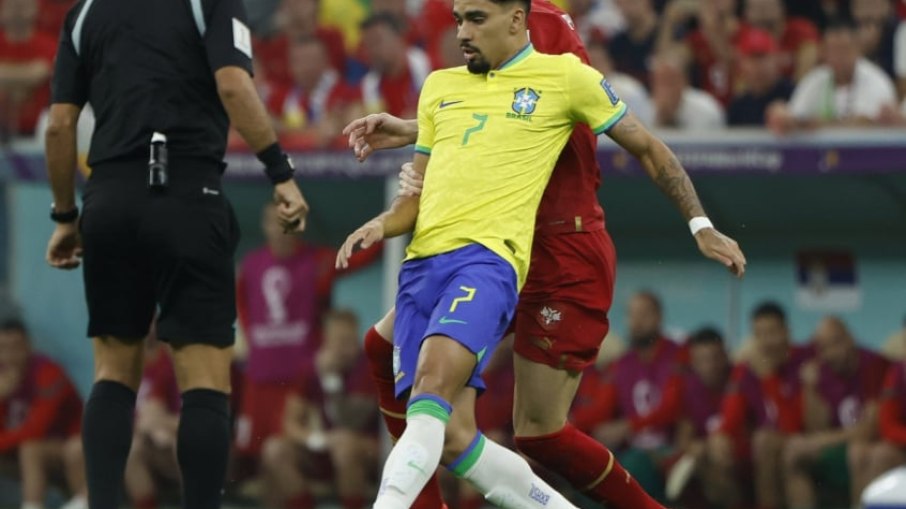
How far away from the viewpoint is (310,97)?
43.7 ft

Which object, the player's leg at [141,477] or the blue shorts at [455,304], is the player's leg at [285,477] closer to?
the player's leg at [141,477]

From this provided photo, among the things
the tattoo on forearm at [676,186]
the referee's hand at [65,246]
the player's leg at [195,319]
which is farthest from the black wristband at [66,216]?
the tattoo on forearm at [676,186]

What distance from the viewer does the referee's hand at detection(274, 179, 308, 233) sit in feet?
21.9

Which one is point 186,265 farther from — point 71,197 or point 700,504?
point 700,504

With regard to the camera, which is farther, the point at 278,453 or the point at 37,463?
the point at 37,463

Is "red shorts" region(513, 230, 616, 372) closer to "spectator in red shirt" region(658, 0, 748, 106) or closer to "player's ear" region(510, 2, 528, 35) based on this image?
"player's ear" region(510, 2, 528, 35)

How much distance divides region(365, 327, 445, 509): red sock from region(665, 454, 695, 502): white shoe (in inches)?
188

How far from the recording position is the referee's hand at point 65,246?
703 cm

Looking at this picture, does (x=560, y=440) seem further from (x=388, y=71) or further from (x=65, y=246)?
(x=388, y=71)

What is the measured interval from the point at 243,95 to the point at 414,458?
1490mm

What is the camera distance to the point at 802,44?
12.3m

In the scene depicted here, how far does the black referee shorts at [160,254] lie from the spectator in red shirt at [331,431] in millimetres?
5281

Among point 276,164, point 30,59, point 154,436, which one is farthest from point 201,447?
point 30,59

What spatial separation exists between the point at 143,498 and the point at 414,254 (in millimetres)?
6313
